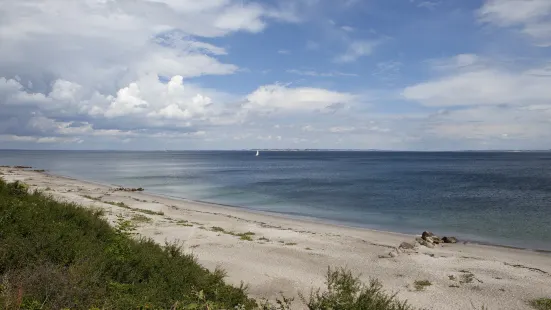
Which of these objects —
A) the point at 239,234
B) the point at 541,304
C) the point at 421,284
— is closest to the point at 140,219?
the point at 239,234

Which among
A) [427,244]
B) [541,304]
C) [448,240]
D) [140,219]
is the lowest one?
[448,240]

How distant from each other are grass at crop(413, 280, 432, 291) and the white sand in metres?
0.16

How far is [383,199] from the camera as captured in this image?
4828 cm

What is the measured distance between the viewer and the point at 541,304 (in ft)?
42.4

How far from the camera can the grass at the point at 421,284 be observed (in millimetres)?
14438

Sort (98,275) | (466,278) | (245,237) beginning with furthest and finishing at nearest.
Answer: (245,237) < (466,278) < (98,275)

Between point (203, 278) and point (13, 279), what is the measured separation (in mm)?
4650

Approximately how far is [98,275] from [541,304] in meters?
14.7

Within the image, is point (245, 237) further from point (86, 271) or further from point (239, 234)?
point (86, 271)

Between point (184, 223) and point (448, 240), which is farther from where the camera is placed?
point (184, 223)

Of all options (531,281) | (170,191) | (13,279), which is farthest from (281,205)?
(13,279)

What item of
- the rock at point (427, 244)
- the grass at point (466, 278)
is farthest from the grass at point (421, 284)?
the rock at point (427, 244)

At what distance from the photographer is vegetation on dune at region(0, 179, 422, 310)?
7.23 m

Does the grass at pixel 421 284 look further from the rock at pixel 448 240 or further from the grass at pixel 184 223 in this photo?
the grass at pixel 184 223
